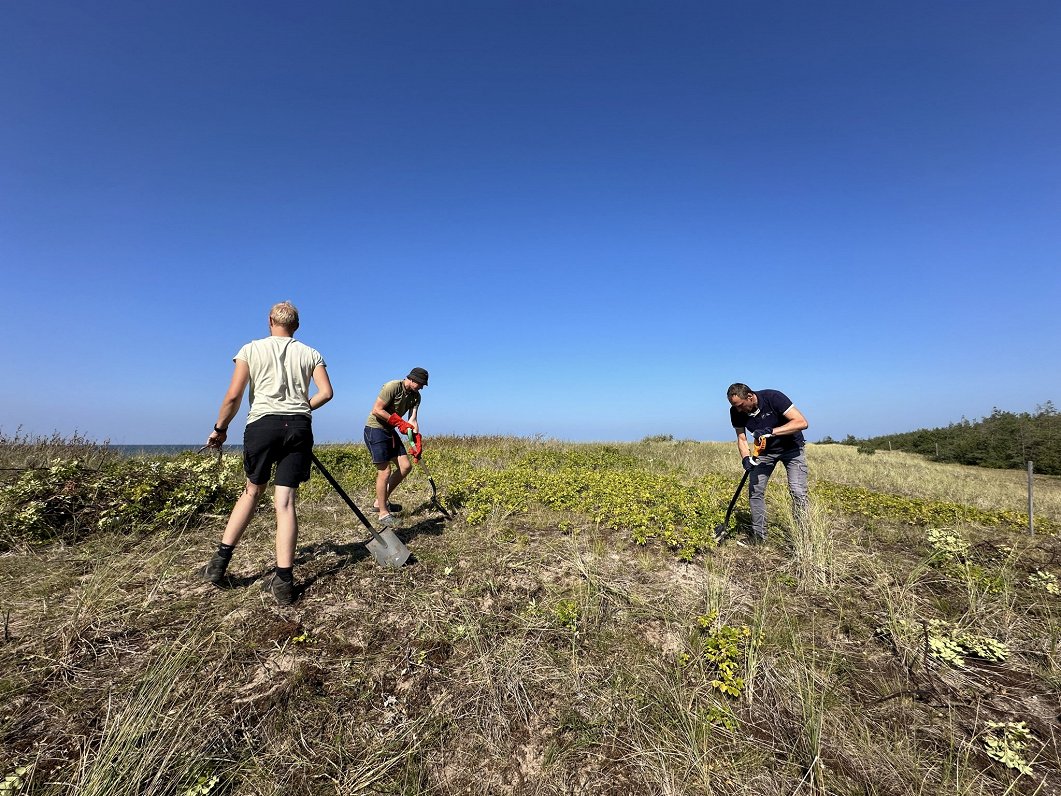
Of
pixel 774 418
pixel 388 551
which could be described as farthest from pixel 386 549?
pixel 774 418

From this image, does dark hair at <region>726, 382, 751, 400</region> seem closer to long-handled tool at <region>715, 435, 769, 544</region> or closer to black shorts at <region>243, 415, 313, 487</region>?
long-handled tool at <region>715, 435, 769, 544</region>

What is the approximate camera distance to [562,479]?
303 inches

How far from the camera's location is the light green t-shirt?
11.6 feet

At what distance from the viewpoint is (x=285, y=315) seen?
3.78 metres

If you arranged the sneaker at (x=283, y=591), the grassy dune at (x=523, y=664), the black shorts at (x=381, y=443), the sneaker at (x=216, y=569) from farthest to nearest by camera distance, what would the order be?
the black shorts at (x=381, y=443)
the sneaker at (x=216, y=569)
the sneaker at (x=283, y=591)
the grassy dune at (x=523, y=664)

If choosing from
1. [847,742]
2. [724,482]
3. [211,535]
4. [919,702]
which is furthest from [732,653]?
[724,482]

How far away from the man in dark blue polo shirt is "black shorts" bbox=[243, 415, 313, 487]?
4539mm

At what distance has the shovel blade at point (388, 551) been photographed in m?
4.17

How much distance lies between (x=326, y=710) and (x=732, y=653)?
2486 millimetres

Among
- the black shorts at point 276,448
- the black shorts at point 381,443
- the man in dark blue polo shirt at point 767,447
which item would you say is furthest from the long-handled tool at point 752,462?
the black shorts at point 276,448

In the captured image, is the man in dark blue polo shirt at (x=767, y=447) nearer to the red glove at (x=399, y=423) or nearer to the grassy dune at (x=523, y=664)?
the grassy dune at (x=523, y=664)

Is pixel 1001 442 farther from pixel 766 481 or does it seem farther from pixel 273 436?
pixel 273 436

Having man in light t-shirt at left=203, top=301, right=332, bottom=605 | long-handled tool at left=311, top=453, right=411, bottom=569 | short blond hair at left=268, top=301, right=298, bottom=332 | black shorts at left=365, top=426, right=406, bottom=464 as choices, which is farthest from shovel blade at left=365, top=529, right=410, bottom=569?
short blond hair at left=268, top=301, right=298, bottom=332

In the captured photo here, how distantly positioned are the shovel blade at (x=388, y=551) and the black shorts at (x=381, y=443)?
1287 millimetres
